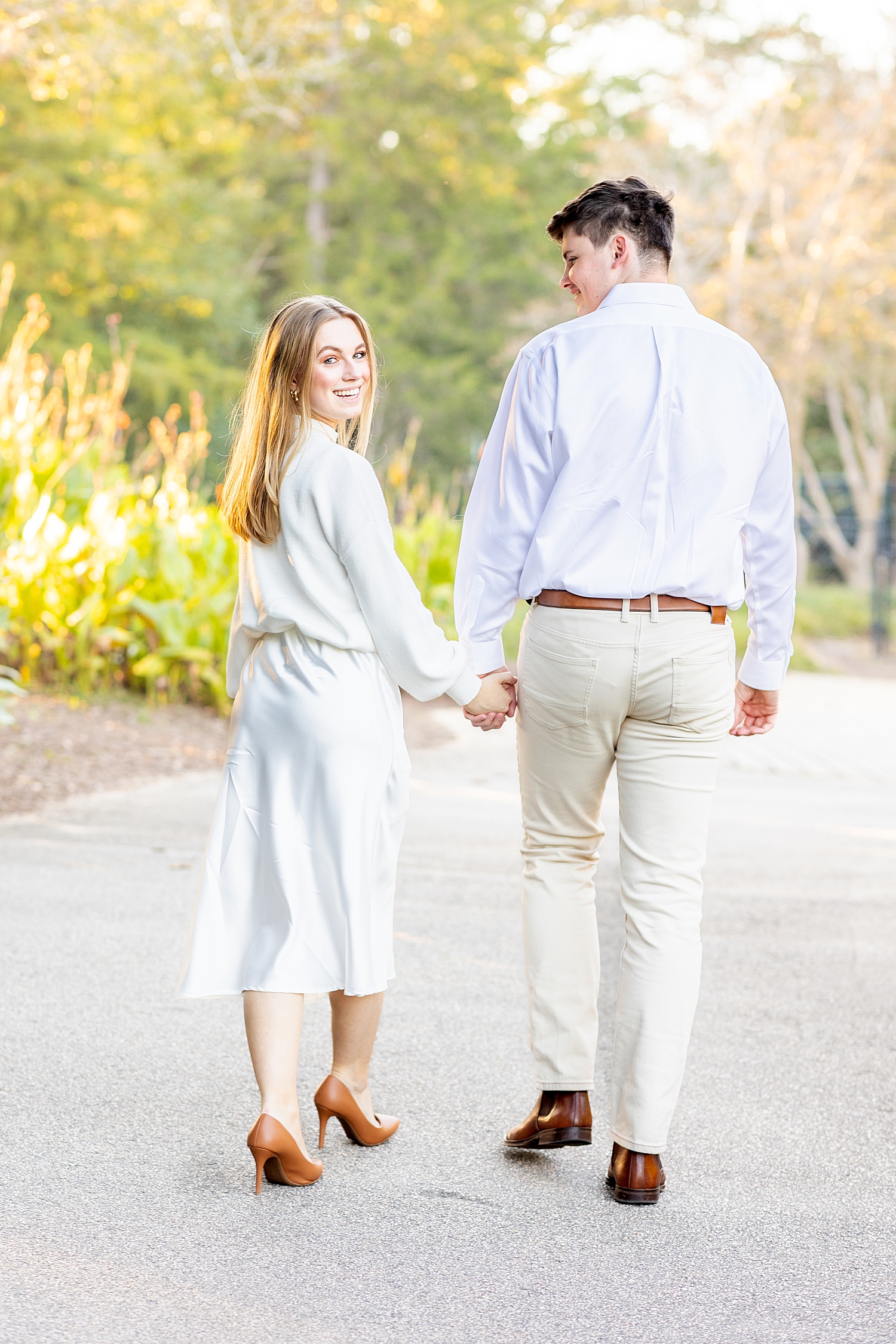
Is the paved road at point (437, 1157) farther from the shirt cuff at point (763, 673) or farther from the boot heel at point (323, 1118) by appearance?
the shirt cuff at point (763, 673)

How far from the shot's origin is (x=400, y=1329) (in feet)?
7.26

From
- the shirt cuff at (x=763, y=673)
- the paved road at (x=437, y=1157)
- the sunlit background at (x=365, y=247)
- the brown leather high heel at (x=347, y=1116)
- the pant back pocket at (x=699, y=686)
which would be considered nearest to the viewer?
the paved road at (x=437, y=1157)

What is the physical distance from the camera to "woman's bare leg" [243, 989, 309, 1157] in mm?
2637

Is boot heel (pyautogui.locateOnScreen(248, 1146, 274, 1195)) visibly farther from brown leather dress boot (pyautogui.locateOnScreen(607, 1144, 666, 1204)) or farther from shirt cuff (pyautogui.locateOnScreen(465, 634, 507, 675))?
shirt cuff (pyautogui.locateOnScreen(465, 634, 507, 675))

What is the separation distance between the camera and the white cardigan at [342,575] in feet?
8.66

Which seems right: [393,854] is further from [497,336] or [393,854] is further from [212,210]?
[497,336]

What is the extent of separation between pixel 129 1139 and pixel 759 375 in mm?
2001

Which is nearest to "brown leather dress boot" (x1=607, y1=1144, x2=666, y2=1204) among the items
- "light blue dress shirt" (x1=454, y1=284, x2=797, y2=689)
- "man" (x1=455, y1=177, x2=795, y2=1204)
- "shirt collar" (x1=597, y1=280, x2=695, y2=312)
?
"man" (x1=455, y1=177, x2=795, y2=1204)

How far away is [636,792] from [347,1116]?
878 mm

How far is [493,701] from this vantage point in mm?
2846

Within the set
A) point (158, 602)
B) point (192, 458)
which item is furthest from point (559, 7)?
point (158, 602)

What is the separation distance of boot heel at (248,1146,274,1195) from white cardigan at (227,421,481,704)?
888mm

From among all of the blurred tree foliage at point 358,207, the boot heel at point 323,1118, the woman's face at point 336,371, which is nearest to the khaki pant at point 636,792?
the boot heel at point 323,1118

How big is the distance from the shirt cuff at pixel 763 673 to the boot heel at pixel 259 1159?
136 cm
